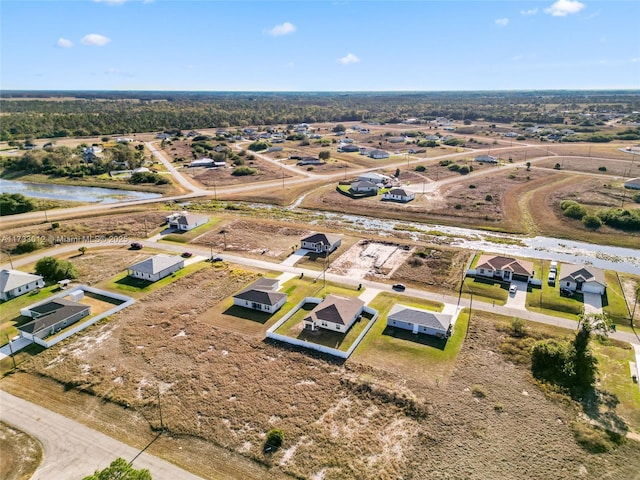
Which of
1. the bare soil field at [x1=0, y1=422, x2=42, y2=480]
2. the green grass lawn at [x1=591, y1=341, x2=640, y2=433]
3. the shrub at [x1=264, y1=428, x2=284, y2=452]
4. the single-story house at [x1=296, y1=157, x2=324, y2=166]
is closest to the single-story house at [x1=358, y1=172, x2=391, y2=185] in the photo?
the single-story house at [x1=296, y1=157, x2=324, y2=166]

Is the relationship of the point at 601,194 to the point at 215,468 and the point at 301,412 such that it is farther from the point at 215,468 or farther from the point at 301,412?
the point at 215,468

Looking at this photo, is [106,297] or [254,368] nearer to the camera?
[254,368]

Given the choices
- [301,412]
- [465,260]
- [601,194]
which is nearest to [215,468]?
[301,412]

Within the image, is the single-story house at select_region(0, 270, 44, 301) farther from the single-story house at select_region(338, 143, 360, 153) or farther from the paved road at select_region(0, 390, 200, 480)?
the single-story house at select_region(338, 143, 360, 153)

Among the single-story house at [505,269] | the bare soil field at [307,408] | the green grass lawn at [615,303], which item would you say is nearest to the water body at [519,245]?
the green grass lawn at [615,303]

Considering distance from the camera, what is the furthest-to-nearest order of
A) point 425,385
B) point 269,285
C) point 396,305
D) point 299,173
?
point 299,173, point 269,285, point 396,305, point 425,385
